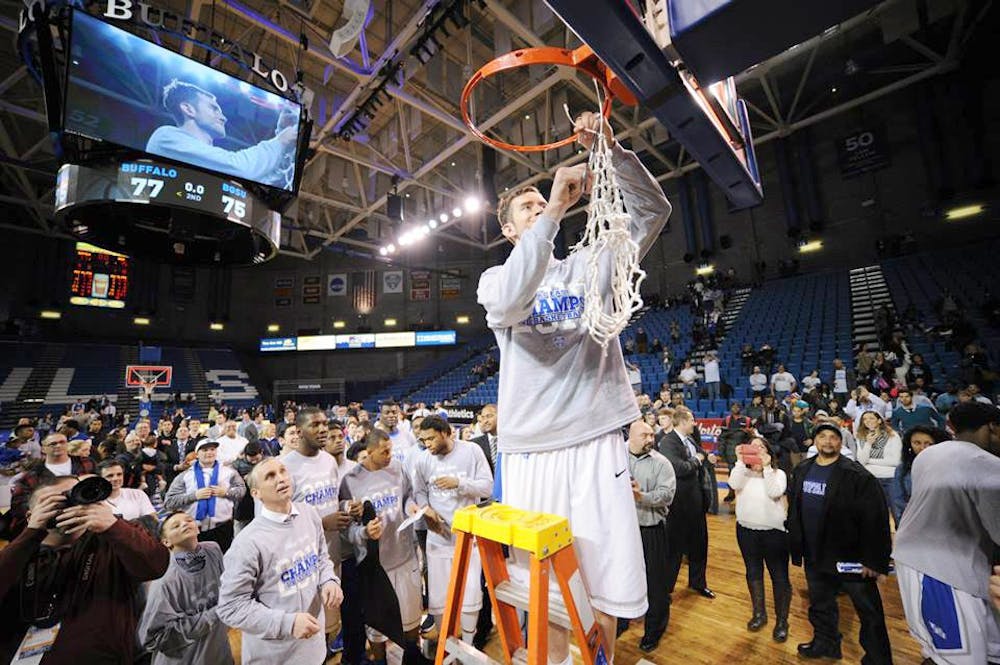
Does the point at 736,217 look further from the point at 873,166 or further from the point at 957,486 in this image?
the point at 957,486

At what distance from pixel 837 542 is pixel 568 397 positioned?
314 cm

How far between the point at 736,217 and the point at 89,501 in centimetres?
2008

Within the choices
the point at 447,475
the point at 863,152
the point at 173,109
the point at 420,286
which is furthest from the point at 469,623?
the point at 420,286

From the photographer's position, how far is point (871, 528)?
309cm

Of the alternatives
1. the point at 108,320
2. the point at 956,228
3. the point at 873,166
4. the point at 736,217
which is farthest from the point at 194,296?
the point at 956,228

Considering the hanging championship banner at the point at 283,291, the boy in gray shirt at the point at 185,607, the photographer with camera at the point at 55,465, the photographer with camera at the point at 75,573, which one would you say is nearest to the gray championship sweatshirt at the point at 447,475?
the boy in gray shirt at the point at 185,607

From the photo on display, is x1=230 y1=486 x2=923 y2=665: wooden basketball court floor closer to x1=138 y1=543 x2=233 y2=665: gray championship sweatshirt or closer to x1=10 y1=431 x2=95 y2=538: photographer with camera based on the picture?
x1=138 y1=543 x2=233 y2=665: gray championship sweatshirt

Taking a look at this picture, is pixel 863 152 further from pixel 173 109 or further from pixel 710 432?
pixel 173 109

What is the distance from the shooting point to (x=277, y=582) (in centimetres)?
243

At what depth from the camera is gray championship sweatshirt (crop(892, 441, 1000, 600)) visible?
7.27ft

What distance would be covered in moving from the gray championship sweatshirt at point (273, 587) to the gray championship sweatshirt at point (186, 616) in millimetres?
365

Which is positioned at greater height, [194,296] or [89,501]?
[194,296]

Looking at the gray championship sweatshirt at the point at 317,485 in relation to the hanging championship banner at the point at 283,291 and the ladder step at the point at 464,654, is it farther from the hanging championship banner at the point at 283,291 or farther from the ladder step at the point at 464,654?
the hanging championship banner at the point at 283,291

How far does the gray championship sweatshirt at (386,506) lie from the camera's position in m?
3.35
